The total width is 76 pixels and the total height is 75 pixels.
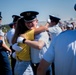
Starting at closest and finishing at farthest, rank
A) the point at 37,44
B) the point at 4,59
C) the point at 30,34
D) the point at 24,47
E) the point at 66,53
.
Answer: the point at 66,53 < the point at 37,44 < the point at 30,34 < the point at 24,47 < the point at 4,59

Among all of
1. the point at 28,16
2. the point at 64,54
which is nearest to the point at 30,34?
the point at 28,16

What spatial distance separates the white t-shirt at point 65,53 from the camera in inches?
102

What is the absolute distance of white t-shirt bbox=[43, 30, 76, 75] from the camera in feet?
8.53

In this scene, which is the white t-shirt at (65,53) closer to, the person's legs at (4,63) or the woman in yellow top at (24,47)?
the woman in yellow top at (24,47)

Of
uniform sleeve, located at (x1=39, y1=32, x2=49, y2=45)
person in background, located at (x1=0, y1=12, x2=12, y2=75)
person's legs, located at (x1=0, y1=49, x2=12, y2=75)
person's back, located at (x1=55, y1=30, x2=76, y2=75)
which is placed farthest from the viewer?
person's legs, located at (x1=0, y1=49, x2=12, y2=75)

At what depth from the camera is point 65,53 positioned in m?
2.62

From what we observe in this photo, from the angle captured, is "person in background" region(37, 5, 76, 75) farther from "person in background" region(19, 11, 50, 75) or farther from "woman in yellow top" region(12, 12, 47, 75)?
"woman in yellow top" region(12, 12, 47, 75)

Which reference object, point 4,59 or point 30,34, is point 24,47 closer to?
point 30,34

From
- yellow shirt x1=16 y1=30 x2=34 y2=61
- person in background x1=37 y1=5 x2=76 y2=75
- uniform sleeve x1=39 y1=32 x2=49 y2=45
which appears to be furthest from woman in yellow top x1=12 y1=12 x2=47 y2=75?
person in background x1=37 y1=5 x2=76 y2=75

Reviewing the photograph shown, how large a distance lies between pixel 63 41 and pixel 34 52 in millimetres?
1938

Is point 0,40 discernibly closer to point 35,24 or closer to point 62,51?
point 35,24

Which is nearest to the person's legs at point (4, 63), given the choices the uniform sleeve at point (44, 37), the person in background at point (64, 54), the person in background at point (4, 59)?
the person in background at point (4, 59)

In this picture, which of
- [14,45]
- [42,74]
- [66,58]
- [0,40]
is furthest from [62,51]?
[0,40]

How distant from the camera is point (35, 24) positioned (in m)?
4.51
